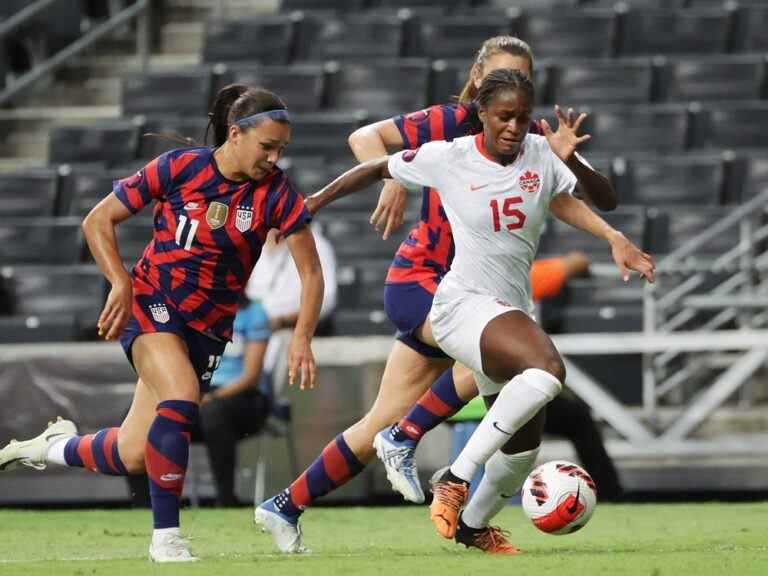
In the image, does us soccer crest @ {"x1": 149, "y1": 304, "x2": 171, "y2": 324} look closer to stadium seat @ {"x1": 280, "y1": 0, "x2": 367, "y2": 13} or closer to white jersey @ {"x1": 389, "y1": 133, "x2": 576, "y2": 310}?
white jersey @ {"x1": 389, "y1": 133, "x2": 576, "y2": 310}

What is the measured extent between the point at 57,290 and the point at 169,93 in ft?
8.54

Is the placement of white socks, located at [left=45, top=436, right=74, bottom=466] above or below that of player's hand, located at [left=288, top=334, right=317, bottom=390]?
below

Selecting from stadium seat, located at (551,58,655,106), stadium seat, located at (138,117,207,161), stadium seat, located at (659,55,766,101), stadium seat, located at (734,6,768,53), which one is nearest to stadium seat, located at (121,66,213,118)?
stadium seat, located at (138,117,207,161)

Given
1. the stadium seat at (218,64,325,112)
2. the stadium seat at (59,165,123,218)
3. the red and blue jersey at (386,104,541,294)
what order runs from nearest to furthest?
the red and blue jersey at (386,104,541,294) → the stadium seat at (59,165,123,218) → the stadium seat at (218,64,325,112)

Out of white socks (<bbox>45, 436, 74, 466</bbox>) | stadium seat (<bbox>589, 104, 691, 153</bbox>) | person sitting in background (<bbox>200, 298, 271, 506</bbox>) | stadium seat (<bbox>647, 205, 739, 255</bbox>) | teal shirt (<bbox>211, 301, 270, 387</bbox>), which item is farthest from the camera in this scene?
stadium seat (<bbox>589, 104, 691, 153</bbox>)

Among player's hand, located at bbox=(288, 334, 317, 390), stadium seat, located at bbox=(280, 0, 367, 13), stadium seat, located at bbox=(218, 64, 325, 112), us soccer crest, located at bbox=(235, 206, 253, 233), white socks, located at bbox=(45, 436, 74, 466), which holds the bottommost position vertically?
white socks, located at bbox=(45, 436, 74, 466)

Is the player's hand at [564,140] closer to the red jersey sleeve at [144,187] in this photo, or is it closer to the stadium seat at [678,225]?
the red jersey sleeve at [144,187]

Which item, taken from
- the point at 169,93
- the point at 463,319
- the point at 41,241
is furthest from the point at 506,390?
the point at 169,93

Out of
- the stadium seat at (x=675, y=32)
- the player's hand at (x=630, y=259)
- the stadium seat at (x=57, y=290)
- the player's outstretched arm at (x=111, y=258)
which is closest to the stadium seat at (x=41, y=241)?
the stadium seat at (x=57, y=290)

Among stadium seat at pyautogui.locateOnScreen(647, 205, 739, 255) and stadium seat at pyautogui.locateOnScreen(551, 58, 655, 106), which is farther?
stadium seat at pyautogui.locateOnScreen(551, 58, 655, 106)

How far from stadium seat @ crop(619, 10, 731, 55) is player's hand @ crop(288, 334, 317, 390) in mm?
8123

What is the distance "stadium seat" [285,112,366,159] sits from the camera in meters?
12.5

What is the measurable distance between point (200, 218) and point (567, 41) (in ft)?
25.7

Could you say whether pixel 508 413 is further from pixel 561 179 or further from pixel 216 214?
pixel 216 214
